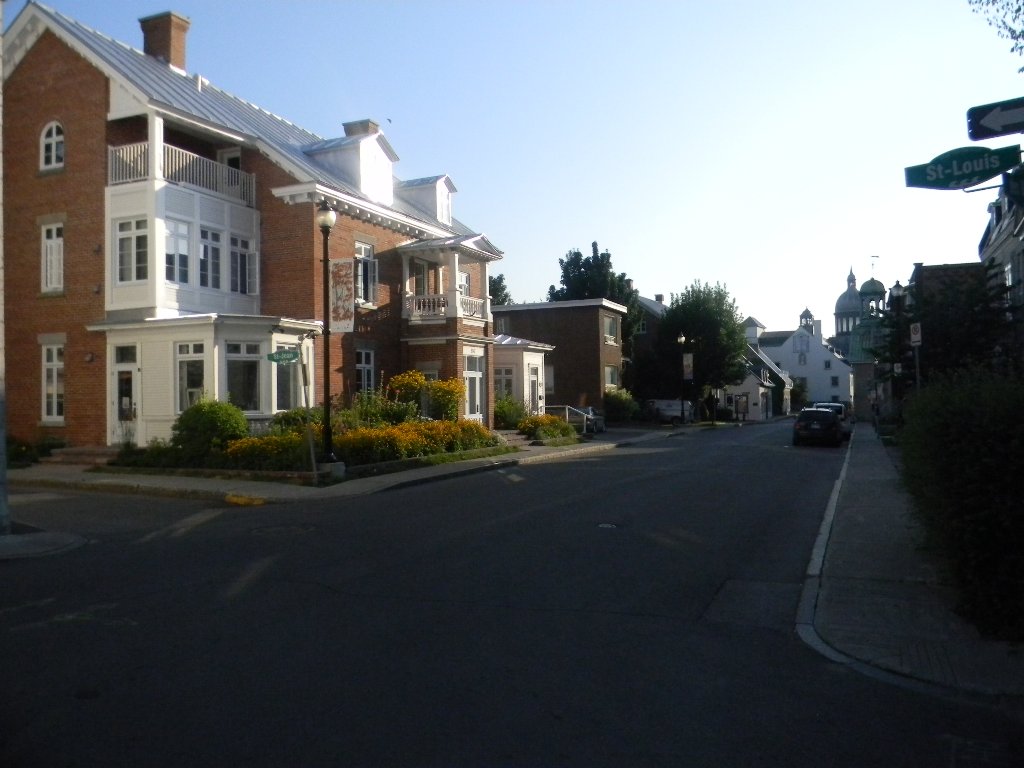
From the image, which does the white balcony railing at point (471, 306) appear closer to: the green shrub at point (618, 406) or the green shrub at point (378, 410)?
the green shrub at point (378, 410)

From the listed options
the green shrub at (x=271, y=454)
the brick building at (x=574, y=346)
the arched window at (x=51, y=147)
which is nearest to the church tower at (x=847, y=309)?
the brick building at (x=574, y=346)

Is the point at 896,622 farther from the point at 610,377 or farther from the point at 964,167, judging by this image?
the point at 610,377

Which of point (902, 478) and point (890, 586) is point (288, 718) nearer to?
point (890, 586)

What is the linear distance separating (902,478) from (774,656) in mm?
3550

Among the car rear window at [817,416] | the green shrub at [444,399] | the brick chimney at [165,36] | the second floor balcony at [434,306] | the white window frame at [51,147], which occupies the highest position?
the brick chimney at [165,36]

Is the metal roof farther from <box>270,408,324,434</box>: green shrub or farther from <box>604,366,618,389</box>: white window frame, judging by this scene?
<box>604,366,618,389</box>: white window frame

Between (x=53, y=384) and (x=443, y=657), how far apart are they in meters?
22.3

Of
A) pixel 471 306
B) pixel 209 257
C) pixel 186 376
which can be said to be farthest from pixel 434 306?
pixel 186 376

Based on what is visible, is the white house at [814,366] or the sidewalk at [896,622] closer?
the sidewalk at [896,622]

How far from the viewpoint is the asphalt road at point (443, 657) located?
16.3 feet

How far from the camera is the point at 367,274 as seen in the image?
28547 millimetres

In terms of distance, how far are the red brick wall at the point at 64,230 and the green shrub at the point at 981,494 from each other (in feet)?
71.8

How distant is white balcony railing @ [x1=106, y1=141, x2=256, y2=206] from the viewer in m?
23.7

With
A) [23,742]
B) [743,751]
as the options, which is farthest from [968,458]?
[23,742]
